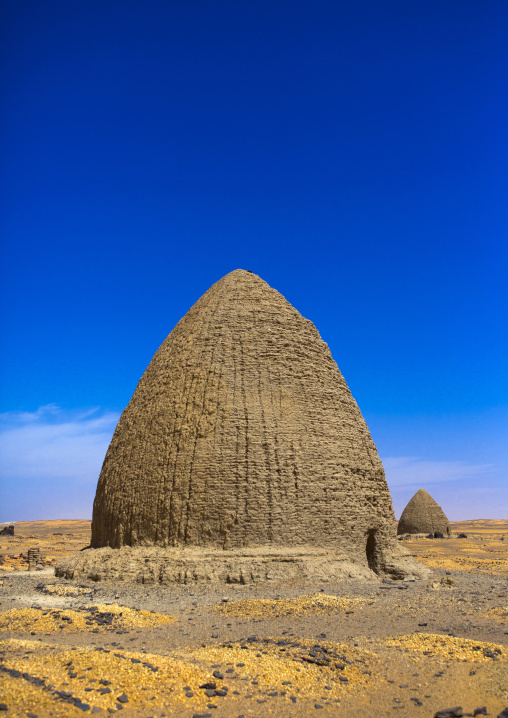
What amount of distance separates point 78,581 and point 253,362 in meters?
6.21

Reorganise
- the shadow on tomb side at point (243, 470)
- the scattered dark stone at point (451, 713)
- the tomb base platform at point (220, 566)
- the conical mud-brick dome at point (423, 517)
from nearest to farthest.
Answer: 1. the scattered dark stone at point (451, 713)
2. the tomb base platform at point (220, 566)
3. the shadow on tomb side at point (243, 470)
4. the conical mud-brick dome at point (423, 517)

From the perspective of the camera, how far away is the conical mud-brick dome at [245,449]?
34.6 feet

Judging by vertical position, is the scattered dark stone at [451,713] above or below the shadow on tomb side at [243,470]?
below

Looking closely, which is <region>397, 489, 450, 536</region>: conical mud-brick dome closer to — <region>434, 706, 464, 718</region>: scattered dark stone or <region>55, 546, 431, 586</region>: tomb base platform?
<region>55, 546, 431, 586</region>: tomb base platform

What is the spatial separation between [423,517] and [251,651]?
29711mm

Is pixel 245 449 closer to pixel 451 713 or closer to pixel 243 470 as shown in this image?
pixel 243 470

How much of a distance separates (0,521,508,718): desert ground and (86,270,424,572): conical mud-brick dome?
1.43 m

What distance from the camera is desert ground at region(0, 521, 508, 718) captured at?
4371 mm

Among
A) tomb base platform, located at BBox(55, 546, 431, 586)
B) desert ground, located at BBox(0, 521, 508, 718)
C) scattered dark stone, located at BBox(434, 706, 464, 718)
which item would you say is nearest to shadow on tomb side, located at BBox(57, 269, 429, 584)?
tomb base platform, located at BBox(55, 546, 431, 586)

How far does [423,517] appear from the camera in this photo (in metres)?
32.3

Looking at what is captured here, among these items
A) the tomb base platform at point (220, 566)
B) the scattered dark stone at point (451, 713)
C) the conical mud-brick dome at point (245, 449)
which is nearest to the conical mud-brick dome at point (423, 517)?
the conical mud-brick dome at point (245, 449)

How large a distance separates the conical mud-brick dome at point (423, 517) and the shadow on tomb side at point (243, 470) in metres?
21.8

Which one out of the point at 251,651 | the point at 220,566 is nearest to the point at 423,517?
the point at 220,566

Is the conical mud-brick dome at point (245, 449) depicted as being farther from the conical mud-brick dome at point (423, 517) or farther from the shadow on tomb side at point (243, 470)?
the conical mud-brick dome at point (423, 517)
